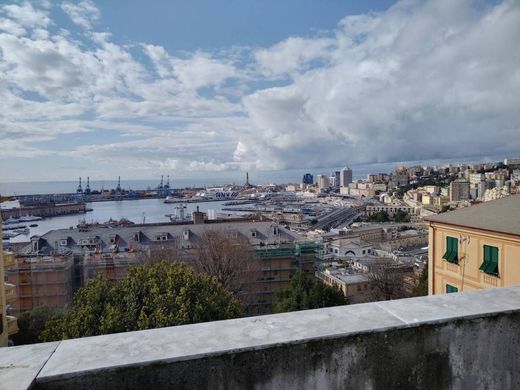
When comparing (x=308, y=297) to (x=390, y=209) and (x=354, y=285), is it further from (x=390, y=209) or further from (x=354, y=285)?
(x=390, y=209)

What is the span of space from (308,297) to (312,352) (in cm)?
1095

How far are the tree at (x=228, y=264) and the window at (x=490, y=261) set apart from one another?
8037mm

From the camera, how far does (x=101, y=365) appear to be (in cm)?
100

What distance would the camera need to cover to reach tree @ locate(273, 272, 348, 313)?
458 inches

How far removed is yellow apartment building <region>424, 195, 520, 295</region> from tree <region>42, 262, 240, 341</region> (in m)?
5.13

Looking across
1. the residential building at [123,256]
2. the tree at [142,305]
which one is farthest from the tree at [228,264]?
the tree at [142,305]

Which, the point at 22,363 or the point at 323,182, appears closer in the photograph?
the point at 22,363

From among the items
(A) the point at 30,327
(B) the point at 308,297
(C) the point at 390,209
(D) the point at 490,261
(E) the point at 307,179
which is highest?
(E) the point at 307,179

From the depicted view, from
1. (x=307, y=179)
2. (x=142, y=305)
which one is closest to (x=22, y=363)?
(x=142, y=305)

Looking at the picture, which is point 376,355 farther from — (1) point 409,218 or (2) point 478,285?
(1) point 409,218

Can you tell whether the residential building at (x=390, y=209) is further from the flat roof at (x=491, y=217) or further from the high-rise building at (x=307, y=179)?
the high-rise building at (x=307, y=179)

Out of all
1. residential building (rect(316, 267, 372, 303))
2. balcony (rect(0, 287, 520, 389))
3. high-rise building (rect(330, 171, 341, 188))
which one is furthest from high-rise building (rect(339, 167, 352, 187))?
balcony (rect(0, 287, 520, 389))

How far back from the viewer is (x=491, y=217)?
7.76m

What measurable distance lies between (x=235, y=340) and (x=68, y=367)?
453mm
